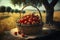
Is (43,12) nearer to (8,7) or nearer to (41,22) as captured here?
(41,22)

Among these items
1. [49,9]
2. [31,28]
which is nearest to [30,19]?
[31,28]

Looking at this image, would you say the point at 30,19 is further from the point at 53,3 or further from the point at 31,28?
the point at 53,3

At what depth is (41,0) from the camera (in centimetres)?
145

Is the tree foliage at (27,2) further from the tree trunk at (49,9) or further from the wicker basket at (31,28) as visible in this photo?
the wicker basket at (31,28)

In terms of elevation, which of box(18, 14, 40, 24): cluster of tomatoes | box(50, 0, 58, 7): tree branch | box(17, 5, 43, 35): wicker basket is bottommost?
box(17, 5, 43, 35): wicker basket

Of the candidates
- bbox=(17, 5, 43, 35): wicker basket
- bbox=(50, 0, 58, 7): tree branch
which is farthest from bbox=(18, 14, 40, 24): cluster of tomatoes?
bbox=(50, 0, 58, 7): tree branch

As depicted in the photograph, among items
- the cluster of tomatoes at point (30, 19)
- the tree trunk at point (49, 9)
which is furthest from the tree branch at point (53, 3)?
the cluster of tomatoes at point (30, 19)

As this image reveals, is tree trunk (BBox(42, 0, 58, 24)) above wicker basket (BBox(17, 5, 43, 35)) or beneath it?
above

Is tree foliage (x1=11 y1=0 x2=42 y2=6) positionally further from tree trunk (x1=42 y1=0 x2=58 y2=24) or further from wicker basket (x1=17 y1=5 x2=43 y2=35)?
wicker basket (x1=17 y1=5 x2=43 y2=35)

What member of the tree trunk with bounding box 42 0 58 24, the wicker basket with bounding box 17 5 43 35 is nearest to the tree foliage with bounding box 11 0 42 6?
the tree trunk with bounding box 42 0 58 24

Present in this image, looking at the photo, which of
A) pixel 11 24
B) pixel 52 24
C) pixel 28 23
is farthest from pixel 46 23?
pixel 11 24

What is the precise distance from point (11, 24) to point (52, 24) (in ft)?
1.00

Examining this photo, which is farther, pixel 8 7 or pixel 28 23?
pixel 8 7

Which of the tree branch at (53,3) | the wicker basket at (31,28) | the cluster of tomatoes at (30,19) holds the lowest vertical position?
the wicker basket at (31,28)
